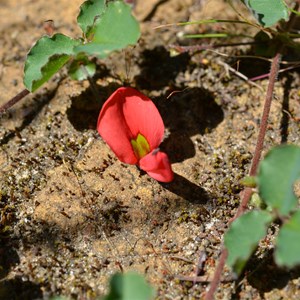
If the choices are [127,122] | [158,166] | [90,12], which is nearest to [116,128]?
[127,122]

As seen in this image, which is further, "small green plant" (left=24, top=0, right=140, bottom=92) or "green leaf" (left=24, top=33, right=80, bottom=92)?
"green leaf" (left=24, top=33, right=80, bottom=92)

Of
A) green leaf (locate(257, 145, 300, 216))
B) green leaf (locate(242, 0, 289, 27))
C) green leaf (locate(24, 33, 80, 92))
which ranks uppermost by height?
green leaf (locate(242, 0, 289, 27))

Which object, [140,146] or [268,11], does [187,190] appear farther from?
[268,11]

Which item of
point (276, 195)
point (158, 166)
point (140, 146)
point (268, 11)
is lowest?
point (276, 195)

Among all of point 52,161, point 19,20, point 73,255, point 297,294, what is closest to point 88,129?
point 52,161

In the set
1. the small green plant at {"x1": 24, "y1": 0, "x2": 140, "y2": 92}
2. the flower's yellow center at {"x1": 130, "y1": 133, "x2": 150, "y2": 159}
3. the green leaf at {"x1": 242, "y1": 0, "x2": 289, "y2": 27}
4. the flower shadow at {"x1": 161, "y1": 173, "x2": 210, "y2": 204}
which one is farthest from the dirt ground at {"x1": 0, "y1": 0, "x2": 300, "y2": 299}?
the green leaf at {"x1": 242, "y1": 0, "x2": 289, "y2": 27}

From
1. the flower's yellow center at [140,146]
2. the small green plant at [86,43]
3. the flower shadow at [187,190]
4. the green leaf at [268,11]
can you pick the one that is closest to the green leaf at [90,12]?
the small green plant at [86,43]

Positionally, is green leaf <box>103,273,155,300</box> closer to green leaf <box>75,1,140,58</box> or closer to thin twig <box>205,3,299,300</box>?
thin twig <box>205,3,299,300</box>
